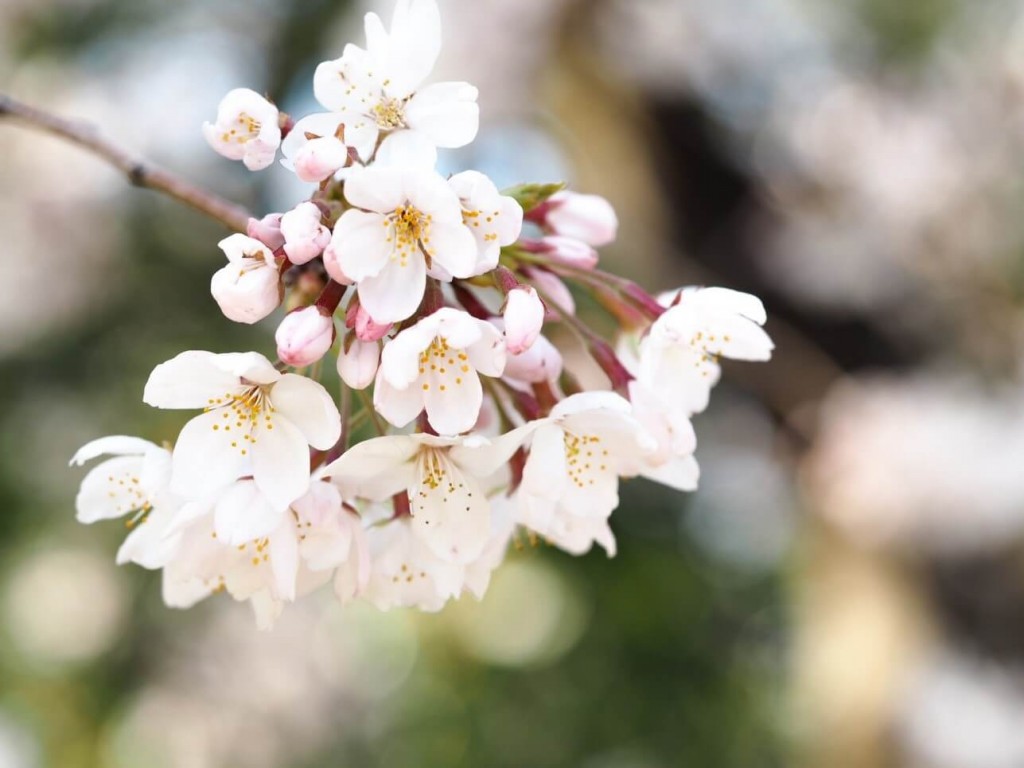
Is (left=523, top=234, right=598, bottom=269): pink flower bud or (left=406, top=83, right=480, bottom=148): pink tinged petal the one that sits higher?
(left=406, top=83, right=480, bottom=148): pink tinged petal

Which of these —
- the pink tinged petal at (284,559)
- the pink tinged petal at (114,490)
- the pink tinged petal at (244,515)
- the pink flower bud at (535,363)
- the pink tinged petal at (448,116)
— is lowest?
the pink tinged petal at (114,490)

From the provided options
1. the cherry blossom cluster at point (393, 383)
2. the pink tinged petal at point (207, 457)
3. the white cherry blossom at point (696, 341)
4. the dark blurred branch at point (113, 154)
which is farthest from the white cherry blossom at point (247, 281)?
the white cherry blossom at point (696, 341)

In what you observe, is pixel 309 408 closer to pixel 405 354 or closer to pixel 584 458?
pixel 405 354

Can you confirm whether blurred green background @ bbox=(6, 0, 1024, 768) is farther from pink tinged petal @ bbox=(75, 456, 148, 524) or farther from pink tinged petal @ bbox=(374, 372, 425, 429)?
pink tinged petal @ bbox=(374, 372, 425, 429)

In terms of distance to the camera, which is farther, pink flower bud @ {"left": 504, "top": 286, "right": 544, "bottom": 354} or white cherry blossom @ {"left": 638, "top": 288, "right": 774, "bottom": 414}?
white cherry blossom @ {"left": 638, "top": 288, "right": 774, "bottom": 414}

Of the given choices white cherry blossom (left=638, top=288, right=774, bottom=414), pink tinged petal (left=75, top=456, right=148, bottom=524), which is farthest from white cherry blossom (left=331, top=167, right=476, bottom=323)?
pink tinged petal (left=75, top=456, right=148, bottom=524)

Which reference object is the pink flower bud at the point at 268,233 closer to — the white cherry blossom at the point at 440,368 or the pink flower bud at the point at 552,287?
the white cherry blossom at the point at 440,368

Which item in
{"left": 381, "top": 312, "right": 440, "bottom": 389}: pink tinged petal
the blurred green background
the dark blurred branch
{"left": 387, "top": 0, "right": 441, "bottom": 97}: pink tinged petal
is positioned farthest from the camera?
the blurred green background

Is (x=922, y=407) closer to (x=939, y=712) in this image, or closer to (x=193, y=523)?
(x=939, y=712)
